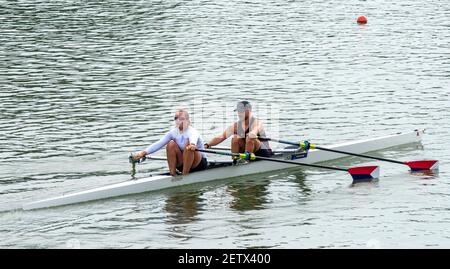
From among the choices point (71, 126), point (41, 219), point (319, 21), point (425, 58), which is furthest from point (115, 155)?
point (319, 21)

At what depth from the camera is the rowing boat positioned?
70.4ft

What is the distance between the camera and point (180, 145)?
22.7 meters

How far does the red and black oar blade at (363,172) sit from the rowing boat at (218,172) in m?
1.59

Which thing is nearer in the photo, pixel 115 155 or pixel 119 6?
pixel 115 155

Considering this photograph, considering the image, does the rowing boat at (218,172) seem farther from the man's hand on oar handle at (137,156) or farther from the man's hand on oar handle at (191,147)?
the man's hand on oar handle at (191,147)

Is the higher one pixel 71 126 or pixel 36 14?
pixel 36 14

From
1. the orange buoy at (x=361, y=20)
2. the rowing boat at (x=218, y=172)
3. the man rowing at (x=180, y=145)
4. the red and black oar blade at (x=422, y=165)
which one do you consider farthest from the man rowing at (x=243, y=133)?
the orange buoy at (x=361, y=20)

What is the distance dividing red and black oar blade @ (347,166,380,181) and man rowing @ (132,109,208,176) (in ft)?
11.9

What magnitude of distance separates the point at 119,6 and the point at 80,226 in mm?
43916

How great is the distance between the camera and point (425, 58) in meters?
43.0

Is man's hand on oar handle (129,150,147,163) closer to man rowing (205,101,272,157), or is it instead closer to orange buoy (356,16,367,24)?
man rowing (205,101,272,157)

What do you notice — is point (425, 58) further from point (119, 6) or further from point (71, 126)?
point (119, 6)

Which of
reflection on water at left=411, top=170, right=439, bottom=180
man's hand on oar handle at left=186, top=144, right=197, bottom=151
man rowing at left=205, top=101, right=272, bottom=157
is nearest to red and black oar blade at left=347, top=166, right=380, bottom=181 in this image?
reflection on water at left=411, top=170, right=439, bottom=180

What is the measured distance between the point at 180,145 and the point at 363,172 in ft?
14.3
